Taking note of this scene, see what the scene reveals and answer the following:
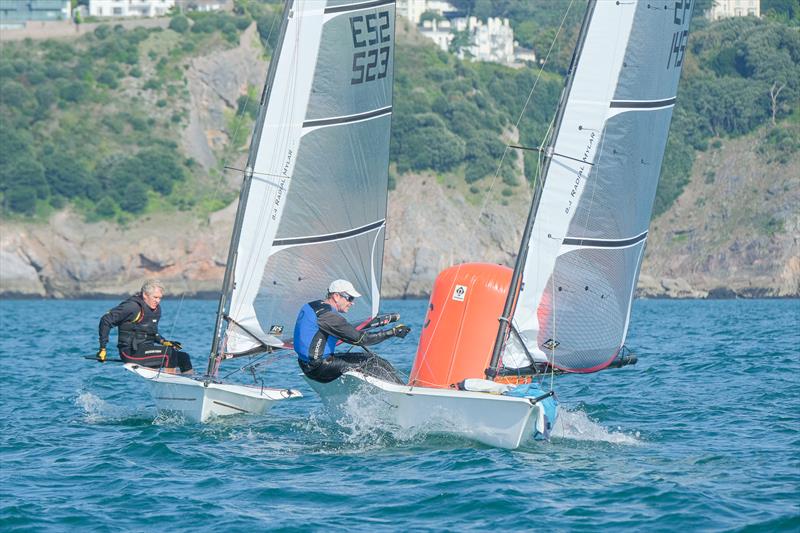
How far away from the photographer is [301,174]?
53.8 feet

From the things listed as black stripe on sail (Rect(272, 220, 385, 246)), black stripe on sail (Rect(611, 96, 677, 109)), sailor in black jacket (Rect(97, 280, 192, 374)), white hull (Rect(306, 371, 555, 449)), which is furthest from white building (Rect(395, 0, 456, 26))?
white hull (Rect(306, 371, 555, 449))

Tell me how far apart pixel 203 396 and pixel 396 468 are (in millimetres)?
3515

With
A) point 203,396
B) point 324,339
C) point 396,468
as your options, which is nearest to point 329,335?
point 324,339

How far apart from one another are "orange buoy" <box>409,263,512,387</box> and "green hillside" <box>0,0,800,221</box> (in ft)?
213

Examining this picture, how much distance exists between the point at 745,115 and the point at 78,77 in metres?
49.2

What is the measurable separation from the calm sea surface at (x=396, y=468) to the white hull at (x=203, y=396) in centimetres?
21

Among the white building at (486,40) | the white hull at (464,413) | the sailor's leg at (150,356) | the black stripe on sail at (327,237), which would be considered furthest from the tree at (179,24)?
the white hull at (464,413)

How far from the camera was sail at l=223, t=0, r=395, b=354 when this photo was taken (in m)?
16.2

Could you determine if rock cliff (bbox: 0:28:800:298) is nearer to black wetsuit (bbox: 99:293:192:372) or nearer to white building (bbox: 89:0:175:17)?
white building (bbox: 89:0:175:17)

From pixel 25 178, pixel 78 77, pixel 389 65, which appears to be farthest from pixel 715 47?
pixel 389 65

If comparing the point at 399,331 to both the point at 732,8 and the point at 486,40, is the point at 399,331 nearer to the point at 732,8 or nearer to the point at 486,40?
the point at 732,8

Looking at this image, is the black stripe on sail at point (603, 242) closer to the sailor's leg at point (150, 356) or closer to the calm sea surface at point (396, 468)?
the calm sea surface at point (396, 468)

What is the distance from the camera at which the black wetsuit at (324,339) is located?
13.8 meters

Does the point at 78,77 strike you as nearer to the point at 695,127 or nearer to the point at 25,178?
the point at 25,178
